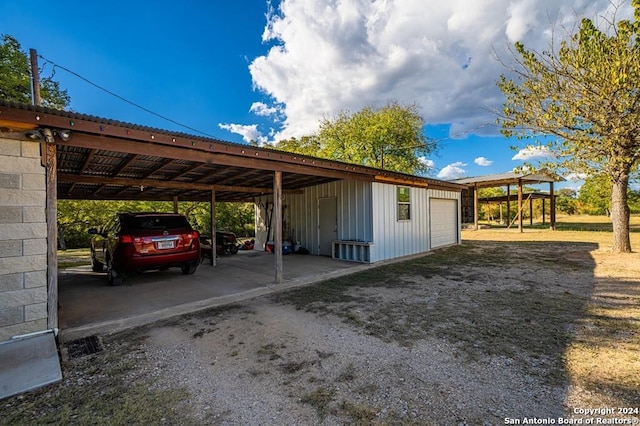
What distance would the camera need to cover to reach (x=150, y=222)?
19.8 feet

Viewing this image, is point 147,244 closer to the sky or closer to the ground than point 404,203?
closer to the ground

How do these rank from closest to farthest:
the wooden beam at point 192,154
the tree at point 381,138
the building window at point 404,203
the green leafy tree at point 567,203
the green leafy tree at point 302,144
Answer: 1. the wooden beam at point 192,154
2. the building window at point 404,203
3. the tree at point 381,138
4. the green leafy tree at point 302,144
5. the green leafy tree at point 567,203

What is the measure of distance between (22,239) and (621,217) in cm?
1462

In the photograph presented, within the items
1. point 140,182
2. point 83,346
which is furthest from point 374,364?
point 140,182

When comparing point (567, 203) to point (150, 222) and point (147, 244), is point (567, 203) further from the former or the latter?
point (147, 244)

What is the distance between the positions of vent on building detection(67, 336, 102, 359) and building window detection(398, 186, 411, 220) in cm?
828

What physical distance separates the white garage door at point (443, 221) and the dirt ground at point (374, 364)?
6470 millimetres

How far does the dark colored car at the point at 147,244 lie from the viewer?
5730mm

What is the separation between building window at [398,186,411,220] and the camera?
9.59m

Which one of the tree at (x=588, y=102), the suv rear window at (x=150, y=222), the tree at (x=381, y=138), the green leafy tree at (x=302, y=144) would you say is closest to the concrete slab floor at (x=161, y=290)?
the suv rear window at (x=150, y=222)

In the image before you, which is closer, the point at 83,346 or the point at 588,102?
the point at 83,346

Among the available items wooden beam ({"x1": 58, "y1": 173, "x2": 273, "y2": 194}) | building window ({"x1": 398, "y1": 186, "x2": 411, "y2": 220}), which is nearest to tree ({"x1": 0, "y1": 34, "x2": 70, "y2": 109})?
wooden beam ({"x1": 58, "y1": 173, "x2": 273, "y2": 194})

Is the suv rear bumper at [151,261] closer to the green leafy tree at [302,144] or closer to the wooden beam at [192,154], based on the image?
the wooden beam at [192,154]

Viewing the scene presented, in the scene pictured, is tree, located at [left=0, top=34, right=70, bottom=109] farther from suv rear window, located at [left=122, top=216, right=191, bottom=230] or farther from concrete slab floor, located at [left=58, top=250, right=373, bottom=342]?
suv rear window, located at [left=122, top=216, right=191, bottom=230]
